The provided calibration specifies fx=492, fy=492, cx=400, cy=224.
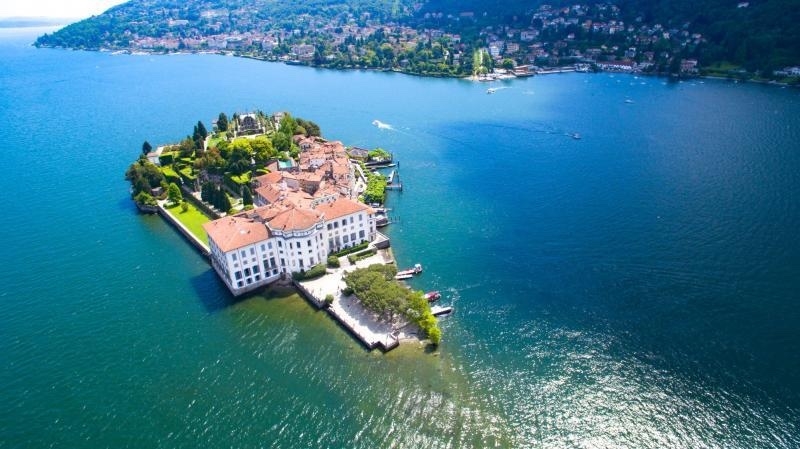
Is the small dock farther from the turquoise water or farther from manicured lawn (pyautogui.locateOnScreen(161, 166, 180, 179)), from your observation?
manicured lawn (pyautogui.locateOnScreen(161, 166, 180, 179))

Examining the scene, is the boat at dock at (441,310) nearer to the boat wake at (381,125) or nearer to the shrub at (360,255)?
the shrub at (360,255)

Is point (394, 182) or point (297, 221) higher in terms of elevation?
point (297, 221)

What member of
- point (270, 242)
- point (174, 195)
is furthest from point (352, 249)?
point (174, 195)

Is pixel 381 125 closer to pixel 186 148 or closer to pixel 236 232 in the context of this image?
pixel 186 148

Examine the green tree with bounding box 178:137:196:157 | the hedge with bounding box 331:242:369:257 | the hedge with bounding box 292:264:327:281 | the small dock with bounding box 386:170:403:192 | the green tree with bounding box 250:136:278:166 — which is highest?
the green tree with bounding box 250:136:278:166

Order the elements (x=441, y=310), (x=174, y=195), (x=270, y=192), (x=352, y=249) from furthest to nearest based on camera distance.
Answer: (x=174, y=195) < (x=270, y=192) < (x=352, y=249) < (x=441, y=310)

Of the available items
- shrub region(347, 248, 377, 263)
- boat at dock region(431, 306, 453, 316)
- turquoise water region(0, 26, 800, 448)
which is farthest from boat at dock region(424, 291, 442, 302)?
shrub region(347, 248, 377, 263)
